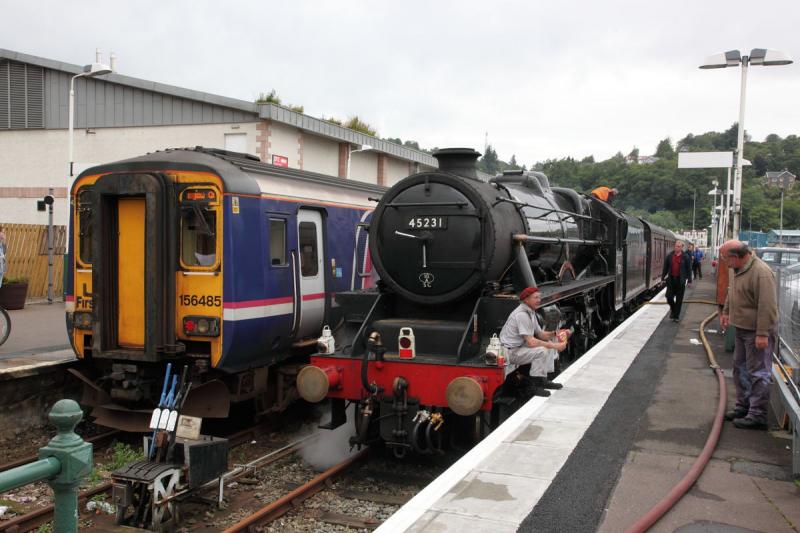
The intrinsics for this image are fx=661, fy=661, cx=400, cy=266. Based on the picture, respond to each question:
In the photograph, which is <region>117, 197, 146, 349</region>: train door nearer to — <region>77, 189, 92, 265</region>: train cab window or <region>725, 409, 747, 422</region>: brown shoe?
<region>77, 189, 92, 265</region>: train cab window

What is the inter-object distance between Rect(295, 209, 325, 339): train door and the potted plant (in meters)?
8.44

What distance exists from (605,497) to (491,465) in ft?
2.90

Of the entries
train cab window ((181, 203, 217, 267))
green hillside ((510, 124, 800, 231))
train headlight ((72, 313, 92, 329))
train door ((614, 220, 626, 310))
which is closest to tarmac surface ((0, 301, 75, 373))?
train headlight ((72, 313, 92, 329))

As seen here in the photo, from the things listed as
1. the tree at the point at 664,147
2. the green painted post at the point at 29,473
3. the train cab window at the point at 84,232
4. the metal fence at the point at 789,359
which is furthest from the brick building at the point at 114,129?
the tree at the point at 664,147

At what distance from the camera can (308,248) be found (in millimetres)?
8898

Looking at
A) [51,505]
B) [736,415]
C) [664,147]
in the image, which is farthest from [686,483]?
[664,147]

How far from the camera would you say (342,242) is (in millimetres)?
9680

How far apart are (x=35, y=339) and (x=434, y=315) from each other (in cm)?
728

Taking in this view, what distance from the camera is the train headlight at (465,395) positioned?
5.83m

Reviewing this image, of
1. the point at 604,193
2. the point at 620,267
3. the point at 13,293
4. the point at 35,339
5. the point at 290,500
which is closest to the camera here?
the point at 290,500

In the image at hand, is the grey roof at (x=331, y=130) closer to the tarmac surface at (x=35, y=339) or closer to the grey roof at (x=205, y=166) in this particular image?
the tarmac surface at (x=35, y=339)

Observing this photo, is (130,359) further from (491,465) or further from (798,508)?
(798,508)

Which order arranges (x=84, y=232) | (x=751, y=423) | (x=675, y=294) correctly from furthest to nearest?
1. (x=675, y=294)
2. (x=84, y=232)
3. (x=751, y=423)

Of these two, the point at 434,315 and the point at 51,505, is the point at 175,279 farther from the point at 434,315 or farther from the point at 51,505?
the point at 434,315
